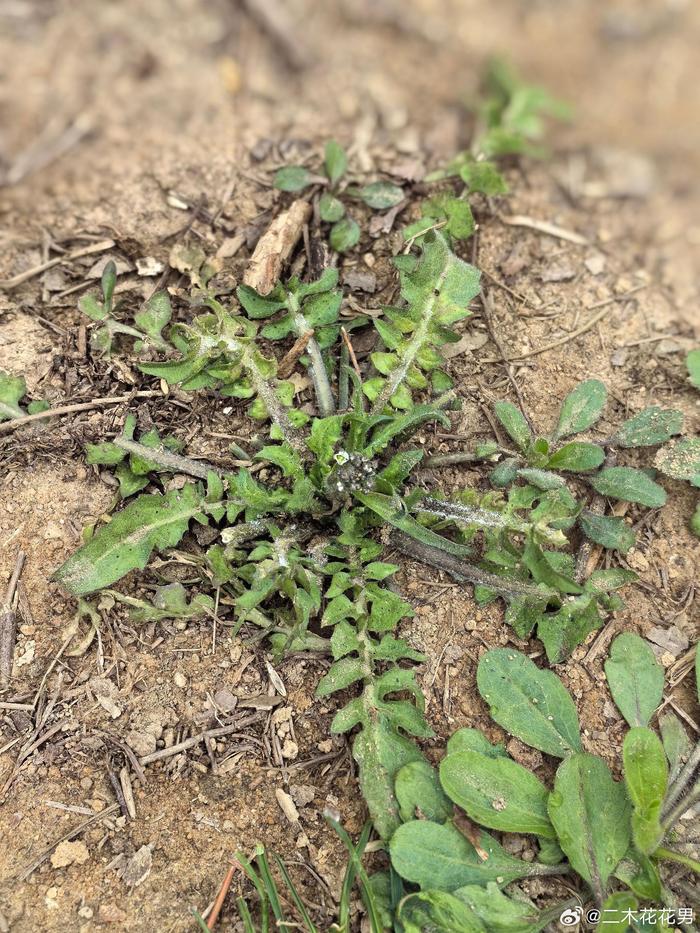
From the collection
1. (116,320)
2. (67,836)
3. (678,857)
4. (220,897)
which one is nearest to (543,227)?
(116,320)

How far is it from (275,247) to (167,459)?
105cm

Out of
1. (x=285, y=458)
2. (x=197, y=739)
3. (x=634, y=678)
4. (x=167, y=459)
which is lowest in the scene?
(x=197, y=739)

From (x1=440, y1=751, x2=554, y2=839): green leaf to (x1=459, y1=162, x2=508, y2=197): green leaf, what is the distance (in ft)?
7.62

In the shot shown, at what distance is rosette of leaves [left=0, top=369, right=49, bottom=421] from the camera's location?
10.1 feet

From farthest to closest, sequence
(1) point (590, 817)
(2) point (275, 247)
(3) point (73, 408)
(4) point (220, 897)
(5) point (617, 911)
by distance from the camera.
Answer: (2) point (275, 247) → (3) point (73, 408) → (1) point (590, 817) → (4) point (220, 897) → (5) point (617, 911)

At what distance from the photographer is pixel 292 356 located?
128 inches

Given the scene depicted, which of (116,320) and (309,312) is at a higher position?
(309,312)

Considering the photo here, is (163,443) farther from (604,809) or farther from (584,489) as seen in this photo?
(604,809)

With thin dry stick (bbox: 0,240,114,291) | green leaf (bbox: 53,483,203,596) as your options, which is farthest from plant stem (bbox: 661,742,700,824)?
thin dry stick (bbox: 0,240,114,291)

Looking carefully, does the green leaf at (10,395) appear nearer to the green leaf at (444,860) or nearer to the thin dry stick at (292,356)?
the thin dry stick at (292,356)

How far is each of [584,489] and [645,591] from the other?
0.46m

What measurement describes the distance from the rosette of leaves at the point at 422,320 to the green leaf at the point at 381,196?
1.83 ft

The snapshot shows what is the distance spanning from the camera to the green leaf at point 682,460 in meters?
3.12

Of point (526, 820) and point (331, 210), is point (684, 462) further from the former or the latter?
point (331, 210)
